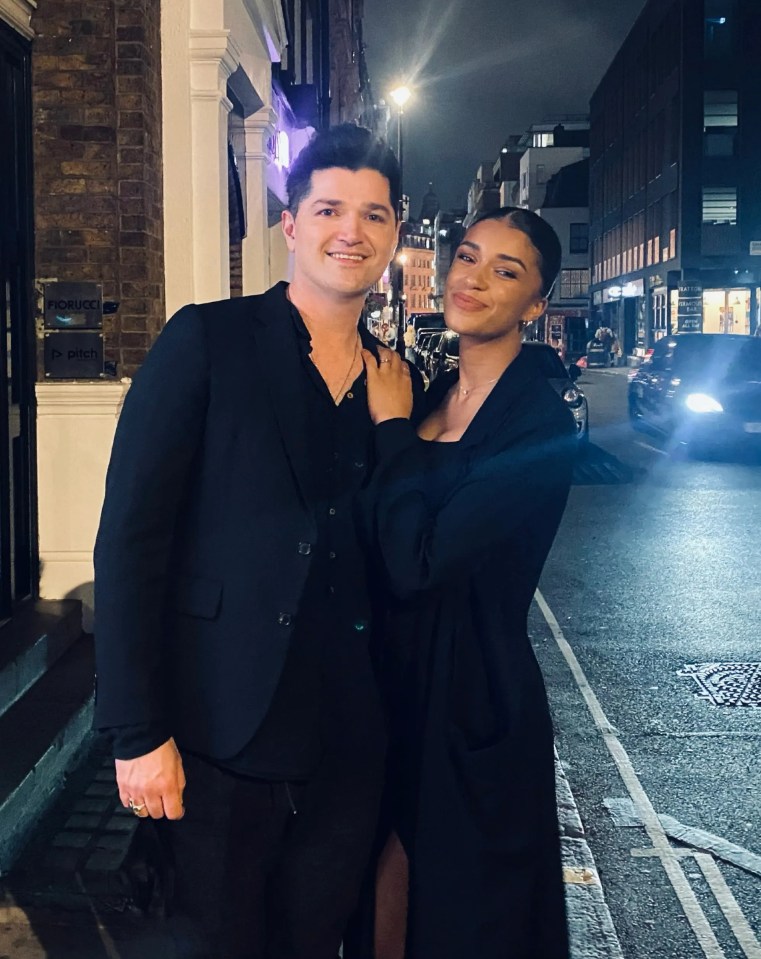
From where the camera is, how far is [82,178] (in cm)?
619

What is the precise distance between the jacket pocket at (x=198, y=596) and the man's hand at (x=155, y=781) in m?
0.26

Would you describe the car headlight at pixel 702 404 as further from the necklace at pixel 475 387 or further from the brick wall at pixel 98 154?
the necklace at pixel 475 387

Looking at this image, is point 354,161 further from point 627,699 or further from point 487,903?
point 627,699

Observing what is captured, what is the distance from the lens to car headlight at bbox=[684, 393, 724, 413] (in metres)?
16.5

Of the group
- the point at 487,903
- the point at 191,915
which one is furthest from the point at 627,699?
the point at 191,915

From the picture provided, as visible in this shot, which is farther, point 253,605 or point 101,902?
point 101,902

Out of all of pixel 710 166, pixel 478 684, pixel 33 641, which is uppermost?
pixel 710 166

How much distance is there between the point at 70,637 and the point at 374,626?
3.80 meters

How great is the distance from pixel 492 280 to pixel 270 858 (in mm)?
1419

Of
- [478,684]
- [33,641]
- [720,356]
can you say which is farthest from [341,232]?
[720,356]

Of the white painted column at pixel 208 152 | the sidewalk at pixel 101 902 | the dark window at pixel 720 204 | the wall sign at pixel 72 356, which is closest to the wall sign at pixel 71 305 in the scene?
the wall sign at pixel 72 356

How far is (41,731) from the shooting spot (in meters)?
4.49

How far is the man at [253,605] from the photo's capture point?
2080 millimetres

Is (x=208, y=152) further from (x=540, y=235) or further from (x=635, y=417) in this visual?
(x=635, y=417)
